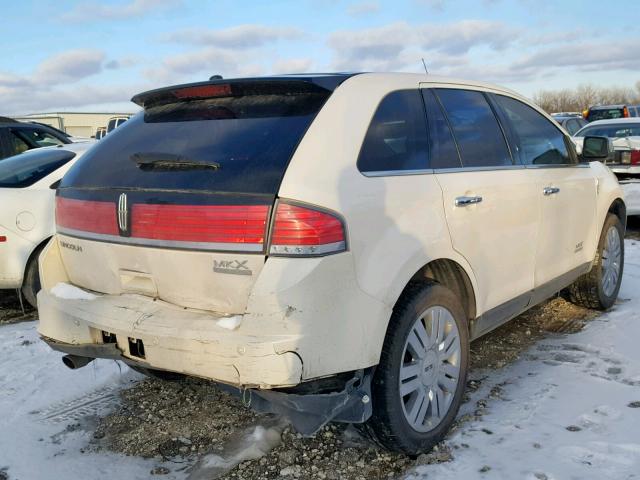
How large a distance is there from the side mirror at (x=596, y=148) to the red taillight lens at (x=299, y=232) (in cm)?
313

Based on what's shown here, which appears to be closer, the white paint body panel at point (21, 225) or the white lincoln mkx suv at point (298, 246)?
the white lincoln mkx suv at point (298, 246)

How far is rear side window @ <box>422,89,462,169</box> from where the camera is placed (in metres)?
3.03

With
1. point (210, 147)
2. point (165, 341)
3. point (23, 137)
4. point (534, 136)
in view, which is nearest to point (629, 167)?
point (534, 136)

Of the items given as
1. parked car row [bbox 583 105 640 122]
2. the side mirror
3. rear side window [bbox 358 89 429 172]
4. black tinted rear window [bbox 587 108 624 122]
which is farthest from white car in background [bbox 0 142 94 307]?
black tinted rear window [bbox 587 108 624 122]

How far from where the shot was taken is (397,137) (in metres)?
2.80

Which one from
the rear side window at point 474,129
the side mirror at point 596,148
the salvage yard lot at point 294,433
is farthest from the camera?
the side mirror at point 596,148

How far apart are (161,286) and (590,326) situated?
3.47 m

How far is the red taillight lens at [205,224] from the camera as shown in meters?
2.27

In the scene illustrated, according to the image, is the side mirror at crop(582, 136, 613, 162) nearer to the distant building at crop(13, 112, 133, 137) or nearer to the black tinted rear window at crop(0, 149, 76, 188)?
the black tinted rear window at crop(0, 149, 76, 188)

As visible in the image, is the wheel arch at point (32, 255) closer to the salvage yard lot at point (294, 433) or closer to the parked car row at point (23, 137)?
the salvage yard lot at point (294, 433)

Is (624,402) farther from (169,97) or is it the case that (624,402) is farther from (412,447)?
(169,97)

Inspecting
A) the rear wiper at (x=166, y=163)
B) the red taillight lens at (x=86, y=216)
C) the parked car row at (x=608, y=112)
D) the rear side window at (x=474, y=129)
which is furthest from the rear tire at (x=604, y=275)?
the parked car row at (x=608, y=112)

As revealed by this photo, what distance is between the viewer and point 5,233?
16.3ft

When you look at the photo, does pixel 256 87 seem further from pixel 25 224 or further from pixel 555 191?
pixel 25 224
